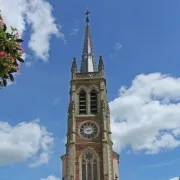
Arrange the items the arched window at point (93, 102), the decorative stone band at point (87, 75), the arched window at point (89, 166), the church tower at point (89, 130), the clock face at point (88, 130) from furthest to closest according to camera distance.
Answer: the decorative stone band at point (87, 75)
the arched window at point (93, 102)
the clock face at point (88, 130)
the church tower at point (89, 130)
the arched window at point (89, 166)

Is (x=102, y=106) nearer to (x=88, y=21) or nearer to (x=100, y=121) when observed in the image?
(x=100, y=121)

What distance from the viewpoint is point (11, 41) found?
26.0 feet

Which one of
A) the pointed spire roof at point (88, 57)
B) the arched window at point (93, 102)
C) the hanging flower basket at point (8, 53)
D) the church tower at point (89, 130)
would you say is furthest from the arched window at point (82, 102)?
the hanging flower basket at point (8, 53)

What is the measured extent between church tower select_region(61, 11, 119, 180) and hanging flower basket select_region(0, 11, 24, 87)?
43.1 m

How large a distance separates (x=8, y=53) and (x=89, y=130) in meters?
47.0

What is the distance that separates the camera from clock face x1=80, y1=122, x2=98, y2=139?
176ft

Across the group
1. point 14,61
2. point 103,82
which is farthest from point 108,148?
point 14,61

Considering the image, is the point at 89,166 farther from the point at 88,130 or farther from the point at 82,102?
the point at 82,102

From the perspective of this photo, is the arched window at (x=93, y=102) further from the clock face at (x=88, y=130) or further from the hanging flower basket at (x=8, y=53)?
the hanging flower basket at (x=8, y=53)

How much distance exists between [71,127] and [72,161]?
5226 millimetres

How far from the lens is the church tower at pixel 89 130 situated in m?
50.8

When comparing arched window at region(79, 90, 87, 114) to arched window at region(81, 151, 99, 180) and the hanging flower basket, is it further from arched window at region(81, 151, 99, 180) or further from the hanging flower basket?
the hanging flower basket

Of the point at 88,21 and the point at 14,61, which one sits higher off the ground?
the point at 88,21

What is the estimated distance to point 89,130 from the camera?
54.3m
